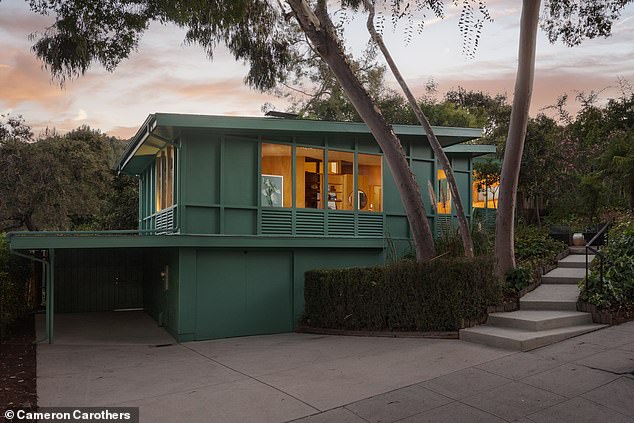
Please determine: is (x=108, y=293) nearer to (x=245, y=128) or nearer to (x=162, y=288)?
(x=162, y=288)

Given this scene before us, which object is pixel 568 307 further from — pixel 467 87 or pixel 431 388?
pixel 467 87

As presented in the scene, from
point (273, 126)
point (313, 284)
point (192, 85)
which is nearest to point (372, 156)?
point (273, 126)

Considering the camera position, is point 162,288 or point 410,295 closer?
point 410,295

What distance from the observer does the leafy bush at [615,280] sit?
8.48m

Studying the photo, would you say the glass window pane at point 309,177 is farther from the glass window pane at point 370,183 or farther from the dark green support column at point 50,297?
the dark green support column at point 50,297

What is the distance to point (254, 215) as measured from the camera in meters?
11.6

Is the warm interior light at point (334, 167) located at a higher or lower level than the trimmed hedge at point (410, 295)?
higher

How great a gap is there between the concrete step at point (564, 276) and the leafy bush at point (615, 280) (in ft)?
2.45

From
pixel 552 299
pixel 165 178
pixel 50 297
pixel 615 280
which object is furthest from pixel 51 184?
pixel 615 280

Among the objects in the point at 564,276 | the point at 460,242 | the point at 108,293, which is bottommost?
the point at 108,293

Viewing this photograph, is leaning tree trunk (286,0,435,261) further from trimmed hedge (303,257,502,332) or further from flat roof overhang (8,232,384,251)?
flat roof overhang (8,232,384,251)

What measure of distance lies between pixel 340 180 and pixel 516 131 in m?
4.13

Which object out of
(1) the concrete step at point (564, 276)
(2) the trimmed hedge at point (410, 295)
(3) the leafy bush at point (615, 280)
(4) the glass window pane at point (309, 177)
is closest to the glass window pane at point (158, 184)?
(4) the glass window pane at point (309, 177)

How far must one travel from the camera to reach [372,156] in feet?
43.1
